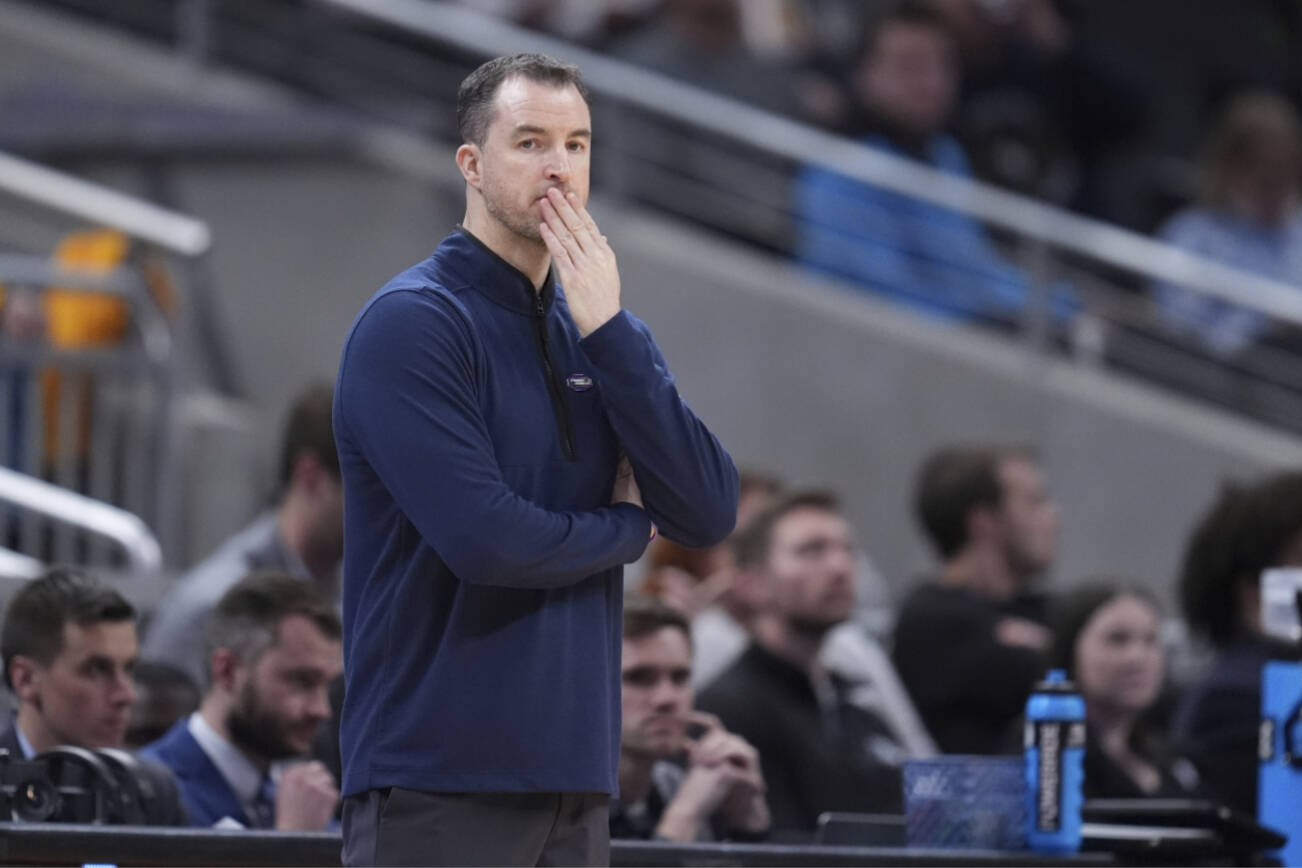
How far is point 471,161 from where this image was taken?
10.3 feet

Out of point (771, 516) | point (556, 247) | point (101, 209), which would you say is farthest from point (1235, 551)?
point (101, 209)

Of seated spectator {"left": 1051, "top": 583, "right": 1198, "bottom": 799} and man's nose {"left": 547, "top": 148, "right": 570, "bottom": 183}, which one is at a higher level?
man's nose {"left": 547, "top": 148, "right": 570, "bottom": 183}

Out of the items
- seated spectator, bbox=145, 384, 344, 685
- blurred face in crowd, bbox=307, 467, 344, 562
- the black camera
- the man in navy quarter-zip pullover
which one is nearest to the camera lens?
the black camera

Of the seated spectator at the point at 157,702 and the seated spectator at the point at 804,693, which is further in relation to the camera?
the seated spectator at the point at 804,693

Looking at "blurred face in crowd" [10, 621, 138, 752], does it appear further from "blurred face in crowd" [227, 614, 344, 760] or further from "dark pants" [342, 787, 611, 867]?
"dark pants" [342, 787, 611, 867]

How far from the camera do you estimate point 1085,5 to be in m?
11.3

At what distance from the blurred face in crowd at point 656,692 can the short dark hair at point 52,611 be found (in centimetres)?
109

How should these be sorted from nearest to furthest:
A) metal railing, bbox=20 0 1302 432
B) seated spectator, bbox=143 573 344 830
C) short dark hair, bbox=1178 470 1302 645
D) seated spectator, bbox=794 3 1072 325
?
seated spectator, bbox=143 573 344 830
short dark hair, bbox=1178 470 1302 645
metal railing, bbox=20 0 1302 432
seated spectator, bbox=794 3 1072 325

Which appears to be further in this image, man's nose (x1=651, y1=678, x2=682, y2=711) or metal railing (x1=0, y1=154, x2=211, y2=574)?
metal railing (x1=0, y1=154, x2=211, y2=574)

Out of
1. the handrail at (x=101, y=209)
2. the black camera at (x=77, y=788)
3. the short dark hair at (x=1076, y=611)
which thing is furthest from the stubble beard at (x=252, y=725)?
the handrail at (x=101, y=209)

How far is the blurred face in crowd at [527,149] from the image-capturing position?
308cm

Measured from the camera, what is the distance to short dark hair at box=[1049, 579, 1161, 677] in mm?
6098

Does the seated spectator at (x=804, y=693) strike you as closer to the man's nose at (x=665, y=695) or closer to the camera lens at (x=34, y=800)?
the man's nose at (x=665, y=695)

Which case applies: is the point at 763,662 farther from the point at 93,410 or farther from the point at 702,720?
the point at 93,410
